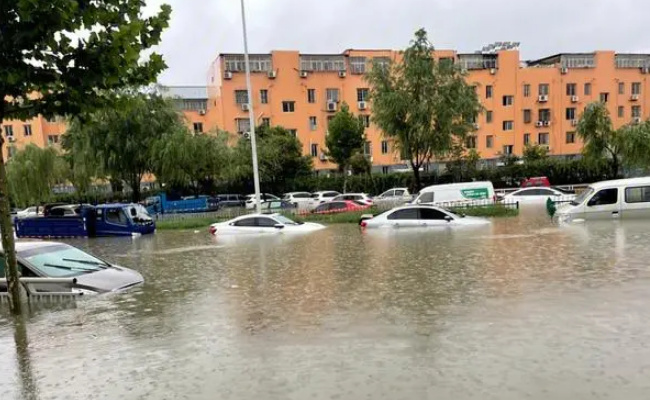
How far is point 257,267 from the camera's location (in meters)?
14.3

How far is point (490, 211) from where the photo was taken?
25109mm

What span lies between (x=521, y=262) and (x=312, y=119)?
48576 millimetres

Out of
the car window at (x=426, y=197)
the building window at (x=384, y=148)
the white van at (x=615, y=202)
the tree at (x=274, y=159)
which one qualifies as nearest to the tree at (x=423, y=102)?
the car window at (x=426, y=197)

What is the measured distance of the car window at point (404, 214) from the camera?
848 inches

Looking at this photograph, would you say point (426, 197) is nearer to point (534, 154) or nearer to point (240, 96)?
point (534, 154)

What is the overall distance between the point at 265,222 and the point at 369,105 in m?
36.0

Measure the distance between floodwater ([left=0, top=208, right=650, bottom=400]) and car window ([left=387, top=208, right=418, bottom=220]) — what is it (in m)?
7.46

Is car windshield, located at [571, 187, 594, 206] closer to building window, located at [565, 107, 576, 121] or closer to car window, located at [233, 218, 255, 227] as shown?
car window, located at [233, 218, 255, 227]

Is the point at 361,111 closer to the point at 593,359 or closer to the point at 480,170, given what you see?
the point at 480,170

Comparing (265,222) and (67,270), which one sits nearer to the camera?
(67,270)

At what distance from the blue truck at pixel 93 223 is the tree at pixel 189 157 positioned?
6465 mm

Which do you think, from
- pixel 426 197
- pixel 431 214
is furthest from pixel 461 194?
pixel 431 214

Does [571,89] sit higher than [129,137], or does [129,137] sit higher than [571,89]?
[571,89]

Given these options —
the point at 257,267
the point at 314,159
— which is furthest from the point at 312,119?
the point at 257,267
